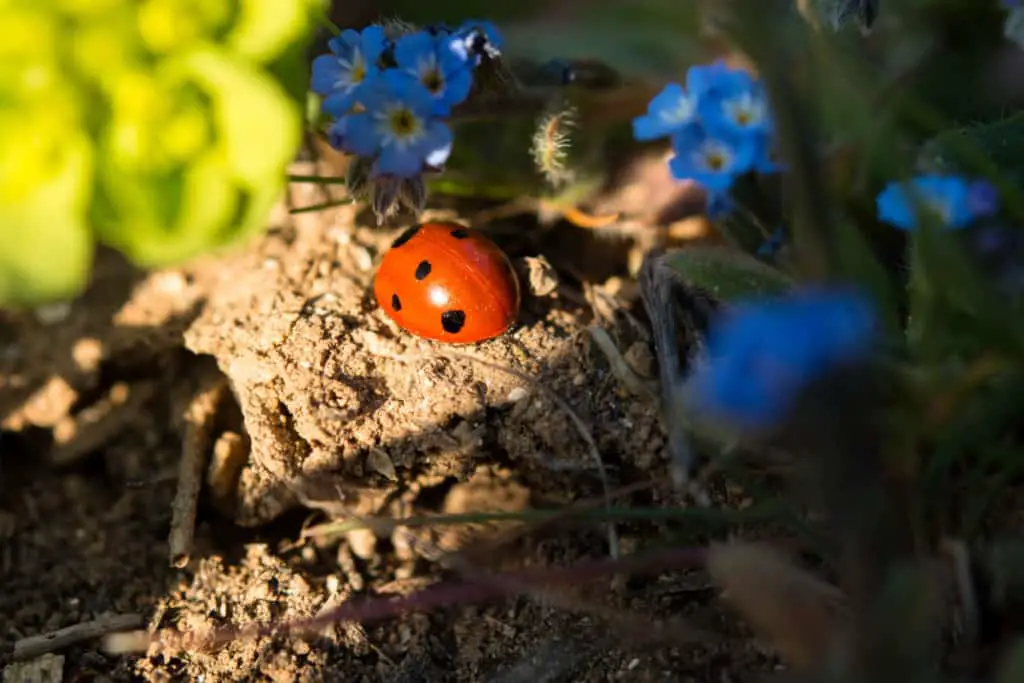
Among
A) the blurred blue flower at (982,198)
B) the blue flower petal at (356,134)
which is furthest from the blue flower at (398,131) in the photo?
the blurred blue flower at (982,198)

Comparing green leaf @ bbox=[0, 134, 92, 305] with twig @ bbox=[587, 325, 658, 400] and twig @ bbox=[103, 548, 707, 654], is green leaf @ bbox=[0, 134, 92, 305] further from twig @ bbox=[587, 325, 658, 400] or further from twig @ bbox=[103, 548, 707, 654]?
twig @ bbox=[587, 325, 658, 400]

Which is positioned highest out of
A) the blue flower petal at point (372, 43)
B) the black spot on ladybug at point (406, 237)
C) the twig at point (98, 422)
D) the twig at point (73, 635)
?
the blue flower petal at point (372, 43)

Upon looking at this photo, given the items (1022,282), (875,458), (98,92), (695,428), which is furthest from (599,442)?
(98,92)

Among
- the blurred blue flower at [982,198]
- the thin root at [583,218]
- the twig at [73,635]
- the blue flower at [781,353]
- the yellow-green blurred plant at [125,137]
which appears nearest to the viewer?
the blue flower at [781,353]

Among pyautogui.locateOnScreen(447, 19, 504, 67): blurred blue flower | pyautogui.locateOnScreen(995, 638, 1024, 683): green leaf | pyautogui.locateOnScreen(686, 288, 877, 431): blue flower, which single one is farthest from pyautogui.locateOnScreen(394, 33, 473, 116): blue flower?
pyautogui.locateOnScreen(995, 638, 1024, 683): green leaf

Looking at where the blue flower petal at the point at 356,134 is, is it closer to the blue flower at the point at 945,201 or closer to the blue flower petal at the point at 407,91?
the blue flower petal at the point at 407,91

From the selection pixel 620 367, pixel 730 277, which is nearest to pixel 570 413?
pixel 620 367

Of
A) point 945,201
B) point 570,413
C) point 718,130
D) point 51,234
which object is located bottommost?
point 570,413

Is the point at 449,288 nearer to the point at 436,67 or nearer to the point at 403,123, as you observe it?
the point at 403,123
